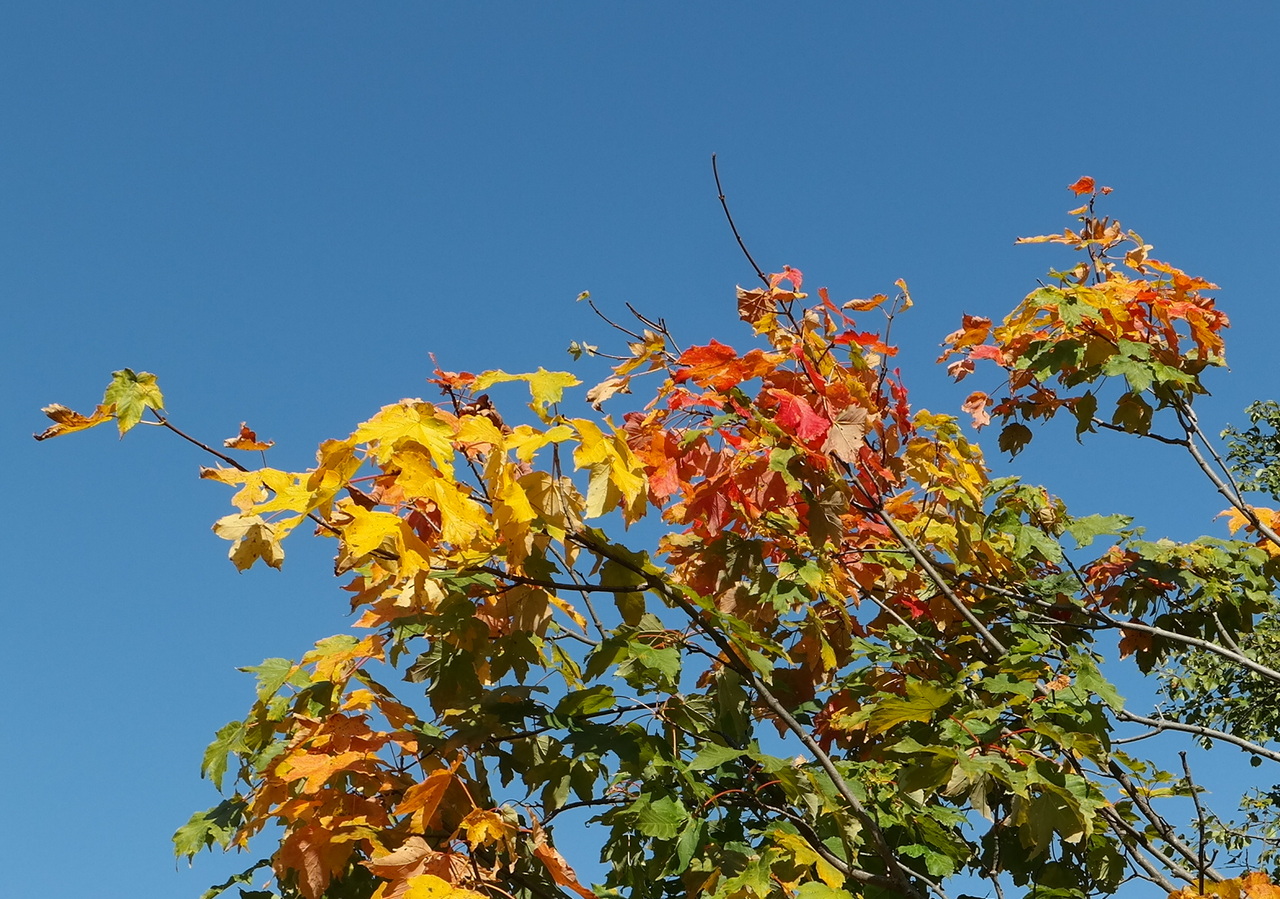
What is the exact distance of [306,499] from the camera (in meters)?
2.38

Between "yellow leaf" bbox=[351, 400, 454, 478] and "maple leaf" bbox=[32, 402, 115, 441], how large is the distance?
2.26 feet

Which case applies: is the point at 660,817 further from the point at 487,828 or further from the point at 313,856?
the point at 313,856

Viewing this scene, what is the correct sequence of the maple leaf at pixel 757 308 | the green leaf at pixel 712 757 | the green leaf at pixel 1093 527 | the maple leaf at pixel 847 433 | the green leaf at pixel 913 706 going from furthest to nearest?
the green leaf at pixel 1093 527 < the maple leaf at pixel 757 308 < the maple leaf at pixel 847 433 < the green leaf at pixel 913 706 < the green leaf at pixel 712 757

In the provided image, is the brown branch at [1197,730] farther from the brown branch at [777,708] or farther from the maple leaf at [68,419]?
the maple leaf at [68,419]

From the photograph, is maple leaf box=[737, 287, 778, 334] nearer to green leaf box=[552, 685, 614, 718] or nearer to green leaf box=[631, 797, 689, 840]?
green leaf box=[552, 685, 614, 718]

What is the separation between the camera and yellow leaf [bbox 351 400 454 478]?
2.29 metres

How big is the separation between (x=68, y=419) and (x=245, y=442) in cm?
38

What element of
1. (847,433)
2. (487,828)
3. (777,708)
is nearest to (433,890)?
(487,828)

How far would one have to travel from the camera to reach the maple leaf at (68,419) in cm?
252

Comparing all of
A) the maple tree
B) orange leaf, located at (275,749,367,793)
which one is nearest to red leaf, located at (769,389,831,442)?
the maple tree

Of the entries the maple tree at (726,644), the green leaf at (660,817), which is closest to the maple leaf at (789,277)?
the maple tree at (726,644)

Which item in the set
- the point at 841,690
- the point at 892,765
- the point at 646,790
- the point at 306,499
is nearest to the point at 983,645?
the point at 841,690

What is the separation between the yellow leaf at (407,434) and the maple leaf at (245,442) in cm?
48

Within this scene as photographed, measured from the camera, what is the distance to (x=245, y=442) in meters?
2.71
